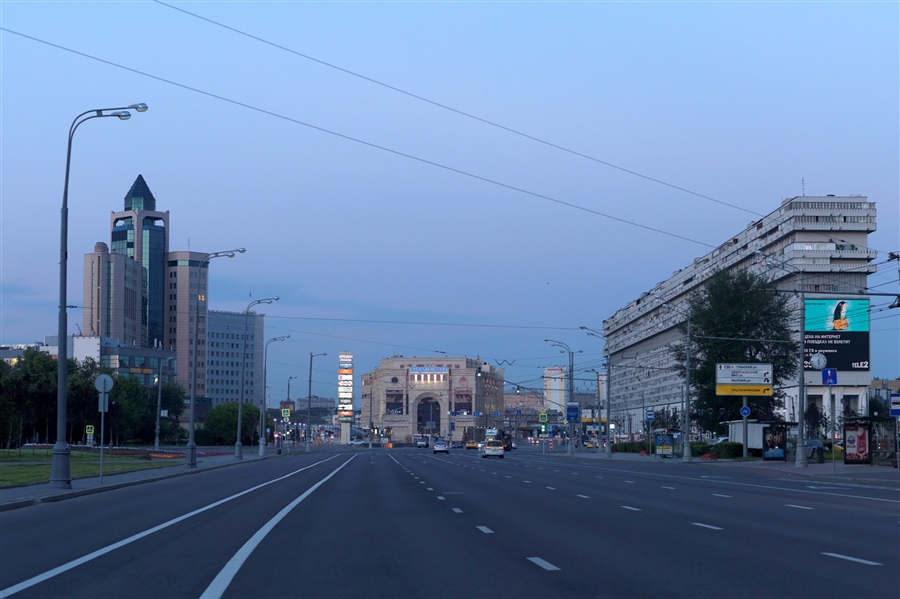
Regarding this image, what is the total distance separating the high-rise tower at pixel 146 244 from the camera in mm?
183750

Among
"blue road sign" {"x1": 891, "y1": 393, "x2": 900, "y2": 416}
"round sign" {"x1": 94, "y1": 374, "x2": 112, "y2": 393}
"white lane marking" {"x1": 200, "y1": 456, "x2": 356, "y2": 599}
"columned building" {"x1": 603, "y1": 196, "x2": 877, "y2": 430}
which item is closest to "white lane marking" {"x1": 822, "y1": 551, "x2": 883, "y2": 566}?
"white lane marking" {"x1": 200, "y1": 456, "x2": 356, "y2": 599}

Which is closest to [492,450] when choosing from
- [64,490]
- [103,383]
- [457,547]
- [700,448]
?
[700,448]

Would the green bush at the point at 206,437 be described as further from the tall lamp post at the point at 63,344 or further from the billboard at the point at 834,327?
the tall lamp post at the point at 63,344

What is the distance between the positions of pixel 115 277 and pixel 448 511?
507 ft

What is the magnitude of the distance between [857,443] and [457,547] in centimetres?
3927

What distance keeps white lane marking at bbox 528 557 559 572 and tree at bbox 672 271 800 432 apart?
57799 mm

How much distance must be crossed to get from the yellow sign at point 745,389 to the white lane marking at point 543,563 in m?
53.8

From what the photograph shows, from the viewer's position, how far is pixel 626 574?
36.2 feet

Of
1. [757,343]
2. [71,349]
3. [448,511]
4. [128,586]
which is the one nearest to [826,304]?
[757,343]

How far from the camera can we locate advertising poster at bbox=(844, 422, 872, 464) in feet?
153

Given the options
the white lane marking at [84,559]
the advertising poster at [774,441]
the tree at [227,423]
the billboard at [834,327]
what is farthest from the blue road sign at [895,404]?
the tree at [227,423]

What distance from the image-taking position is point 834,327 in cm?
7956

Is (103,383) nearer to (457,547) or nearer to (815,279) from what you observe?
(457,547)

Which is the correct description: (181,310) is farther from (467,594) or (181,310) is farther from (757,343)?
(467,594)
